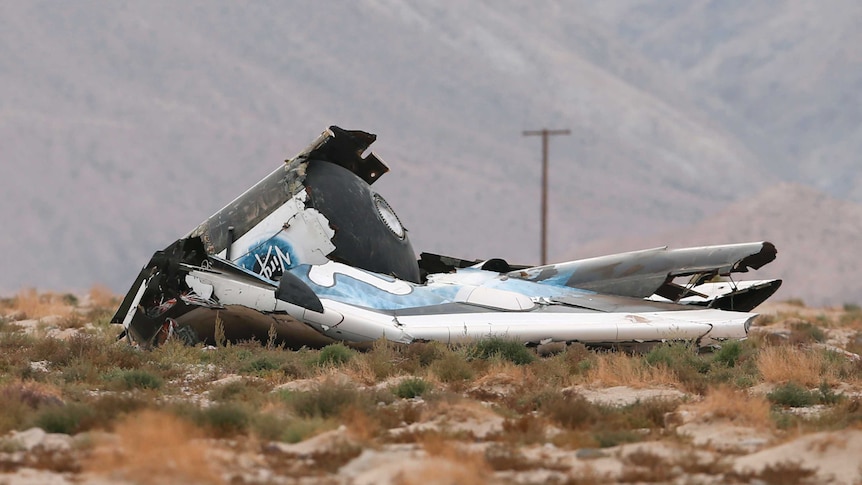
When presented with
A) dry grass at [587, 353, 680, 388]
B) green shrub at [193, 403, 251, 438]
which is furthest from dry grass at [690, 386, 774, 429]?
green shrub at [193, 403, 251, 438]

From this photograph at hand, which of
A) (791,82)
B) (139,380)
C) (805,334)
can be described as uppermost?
(791,82)

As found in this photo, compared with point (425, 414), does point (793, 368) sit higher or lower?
higher

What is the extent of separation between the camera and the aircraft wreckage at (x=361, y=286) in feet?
65.2

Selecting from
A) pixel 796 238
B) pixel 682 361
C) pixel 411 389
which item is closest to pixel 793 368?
pixel 682 361

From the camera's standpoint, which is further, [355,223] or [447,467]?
[355,223]

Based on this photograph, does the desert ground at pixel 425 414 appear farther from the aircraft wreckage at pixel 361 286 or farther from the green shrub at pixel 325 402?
the aircraft wreckage at pixel 361 286

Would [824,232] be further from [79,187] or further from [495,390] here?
[495,390]

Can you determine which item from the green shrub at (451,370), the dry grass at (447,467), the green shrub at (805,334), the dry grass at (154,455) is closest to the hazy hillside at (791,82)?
the green shrub at (805,334)

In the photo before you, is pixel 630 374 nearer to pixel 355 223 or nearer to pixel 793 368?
pixel 793 368

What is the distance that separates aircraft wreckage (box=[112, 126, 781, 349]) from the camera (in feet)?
65.2

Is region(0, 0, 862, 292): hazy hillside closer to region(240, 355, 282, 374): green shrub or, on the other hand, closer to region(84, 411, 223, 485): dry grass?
region(240, 355, 282, 374): green shrub

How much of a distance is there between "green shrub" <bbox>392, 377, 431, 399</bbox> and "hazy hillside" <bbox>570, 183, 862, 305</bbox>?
327 ft

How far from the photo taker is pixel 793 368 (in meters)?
17.8

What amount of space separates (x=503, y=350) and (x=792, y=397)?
15.4ft
